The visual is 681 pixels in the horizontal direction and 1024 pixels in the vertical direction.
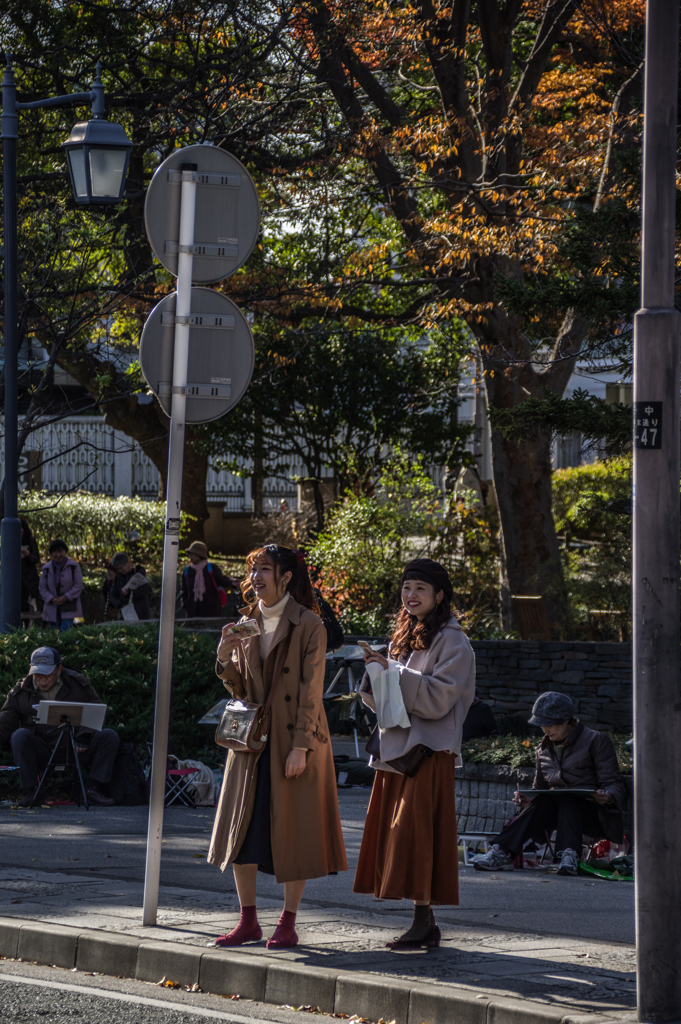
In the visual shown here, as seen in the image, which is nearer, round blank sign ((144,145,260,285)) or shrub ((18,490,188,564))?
round blank sign ((144,145,260,285))

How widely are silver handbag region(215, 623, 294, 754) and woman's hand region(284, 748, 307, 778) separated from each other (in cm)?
15

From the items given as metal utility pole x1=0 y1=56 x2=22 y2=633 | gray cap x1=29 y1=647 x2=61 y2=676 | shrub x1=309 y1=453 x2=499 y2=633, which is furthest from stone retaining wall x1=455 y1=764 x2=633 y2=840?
shrub x1=309 y1=453 x2=499 y2=633

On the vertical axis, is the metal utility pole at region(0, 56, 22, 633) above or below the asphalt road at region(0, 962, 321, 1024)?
above

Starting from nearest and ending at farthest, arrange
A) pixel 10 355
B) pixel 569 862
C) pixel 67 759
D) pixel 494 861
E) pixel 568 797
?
pixel 569 862 → pixel 494 861 → pixel 568 797 → pixel 67 759 → pixel 10 355

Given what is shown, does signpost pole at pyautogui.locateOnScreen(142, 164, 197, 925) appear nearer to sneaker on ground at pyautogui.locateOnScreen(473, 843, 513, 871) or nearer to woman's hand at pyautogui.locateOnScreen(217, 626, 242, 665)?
woman's hand at pyautogui.locateOnScreen(217, 626, 242, 665)

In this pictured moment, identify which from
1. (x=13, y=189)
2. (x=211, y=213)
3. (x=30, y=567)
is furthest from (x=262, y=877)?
(x=30, y=567)

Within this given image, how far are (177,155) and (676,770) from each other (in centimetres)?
374

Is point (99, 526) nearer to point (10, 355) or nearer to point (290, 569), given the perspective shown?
point (10, 355)

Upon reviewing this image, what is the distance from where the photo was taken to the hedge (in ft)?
39.4

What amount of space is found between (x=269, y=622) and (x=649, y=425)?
2122 mm

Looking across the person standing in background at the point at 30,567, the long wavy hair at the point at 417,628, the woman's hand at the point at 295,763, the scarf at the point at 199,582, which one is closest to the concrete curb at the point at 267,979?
the woman's hand at the point at 295,763

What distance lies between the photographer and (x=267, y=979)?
18.3ft

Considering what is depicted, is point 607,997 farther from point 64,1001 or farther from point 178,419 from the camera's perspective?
point 178,419

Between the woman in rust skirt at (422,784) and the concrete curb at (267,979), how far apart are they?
0.62 meters
